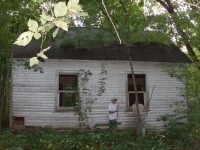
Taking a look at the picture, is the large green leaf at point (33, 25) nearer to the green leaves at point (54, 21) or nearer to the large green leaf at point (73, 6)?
the green leaves at point (54, 21)

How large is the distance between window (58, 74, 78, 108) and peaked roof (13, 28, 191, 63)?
43.9 inches

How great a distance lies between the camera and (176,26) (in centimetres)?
1312

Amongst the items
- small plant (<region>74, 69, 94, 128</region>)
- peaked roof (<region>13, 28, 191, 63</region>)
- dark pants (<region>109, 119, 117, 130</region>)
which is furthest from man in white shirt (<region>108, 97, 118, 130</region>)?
peaked roof (<region>13, 28, 191, 63</region>)

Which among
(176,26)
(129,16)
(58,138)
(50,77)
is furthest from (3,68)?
(176,26)

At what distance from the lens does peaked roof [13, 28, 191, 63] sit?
49.3 feet

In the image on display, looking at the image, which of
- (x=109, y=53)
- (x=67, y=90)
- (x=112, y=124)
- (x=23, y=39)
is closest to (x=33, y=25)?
(x=23, y=39)

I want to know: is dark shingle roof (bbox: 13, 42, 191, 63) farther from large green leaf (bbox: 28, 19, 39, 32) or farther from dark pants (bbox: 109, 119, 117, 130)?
large green leaf (bbox: 28, 19, 39, 32)

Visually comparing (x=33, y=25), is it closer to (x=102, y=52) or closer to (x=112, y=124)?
(x=112, y=124)

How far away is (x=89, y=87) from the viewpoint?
1527cm

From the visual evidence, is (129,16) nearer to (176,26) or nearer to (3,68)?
(176,26)

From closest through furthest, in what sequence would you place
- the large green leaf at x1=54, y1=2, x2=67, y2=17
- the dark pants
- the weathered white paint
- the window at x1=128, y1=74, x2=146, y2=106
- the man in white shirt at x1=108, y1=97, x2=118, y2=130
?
the large green leaf at x1=54, y1=2, x2=67, y2=17, the dark pants, the man in white shirt at x1=108, y1=97, x2=118, y2=130, the weathered white paint, the window at x1=128, y1=74, x2=146, y2=106

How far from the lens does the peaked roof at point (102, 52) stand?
15.0m

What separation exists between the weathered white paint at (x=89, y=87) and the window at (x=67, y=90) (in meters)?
0.55

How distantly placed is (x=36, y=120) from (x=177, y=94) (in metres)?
6.77
